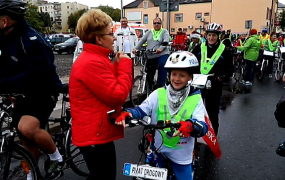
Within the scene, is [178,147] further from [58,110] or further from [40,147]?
[58,110]

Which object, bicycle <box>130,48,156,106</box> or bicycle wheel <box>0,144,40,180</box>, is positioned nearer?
bicycle wheel <box>0,144,40,180</box>

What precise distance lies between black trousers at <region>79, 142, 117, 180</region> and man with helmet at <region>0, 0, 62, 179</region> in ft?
2.80

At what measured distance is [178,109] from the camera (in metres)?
2.40

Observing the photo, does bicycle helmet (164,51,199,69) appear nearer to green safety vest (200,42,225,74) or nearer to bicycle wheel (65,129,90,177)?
bicycle wheel (65,129,90,177)

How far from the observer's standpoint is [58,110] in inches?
229

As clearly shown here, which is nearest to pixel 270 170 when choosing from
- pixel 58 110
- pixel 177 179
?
pixel 177 179

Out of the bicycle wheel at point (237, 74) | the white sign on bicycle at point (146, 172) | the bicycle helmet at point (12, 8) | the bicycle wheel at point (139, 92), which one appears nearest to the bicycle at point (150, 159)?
the white sign on bicycle at point (146, 172)

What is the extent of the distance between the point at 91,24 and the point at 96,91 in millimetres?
485

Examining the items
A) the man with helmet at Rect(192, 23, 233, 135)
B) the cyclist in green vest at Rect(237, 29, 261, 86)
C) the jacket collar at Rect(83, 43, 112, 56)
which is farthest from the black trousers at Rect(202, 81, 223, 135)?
the cyclist in green vest at Rect(237, 29, 261, 86)

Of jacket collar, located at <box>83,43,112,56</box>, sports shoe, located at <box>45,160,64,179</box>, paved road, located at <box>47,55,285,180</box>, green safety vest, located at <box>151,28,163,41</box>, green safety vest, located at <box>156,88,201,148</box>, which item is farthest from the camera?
green safety vest, located at <box>151,28,163,41</box>

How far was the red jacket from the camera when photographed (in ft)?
6.55

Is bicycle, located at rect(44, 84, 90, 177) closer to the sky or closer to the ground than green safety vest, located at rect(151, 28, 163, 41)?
closer to the ground

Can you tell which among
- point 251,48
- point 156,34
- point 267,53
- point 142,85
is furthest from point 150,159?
point 267,53

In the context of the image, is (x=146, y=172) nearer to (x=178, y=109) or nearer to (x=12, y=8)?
(x=178, y=109)
